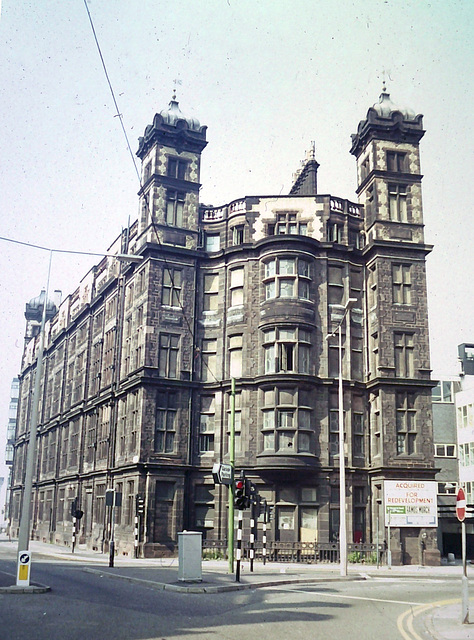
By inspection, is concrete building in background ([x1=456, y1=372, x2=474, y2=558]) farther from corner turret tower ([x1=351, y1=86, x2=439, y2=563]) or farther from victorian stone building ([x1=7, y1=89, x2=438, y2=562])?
victorian stone building ([x1=7, y1=89, x2=438, y2=562])

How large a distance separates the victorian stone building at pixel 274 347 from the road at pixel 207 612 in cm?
1673

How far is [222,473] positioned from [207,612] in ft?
39.3

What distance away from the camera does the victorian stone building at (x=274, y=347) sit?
138 feet

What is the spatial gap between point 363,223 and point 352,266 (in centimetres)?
323

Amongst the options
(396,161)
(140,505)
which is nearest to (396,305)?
(396,161)

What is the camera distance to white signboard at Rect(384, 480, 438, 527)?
1610 inches

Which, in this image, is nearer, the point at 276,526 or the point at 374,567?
the point at 374,567

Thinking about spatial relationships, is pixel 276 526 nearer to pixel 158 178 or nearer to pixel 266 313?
pixel 266 313

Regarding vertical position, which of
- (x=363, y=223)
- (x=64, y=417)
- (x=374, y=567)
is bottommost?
(x=374, y=567)

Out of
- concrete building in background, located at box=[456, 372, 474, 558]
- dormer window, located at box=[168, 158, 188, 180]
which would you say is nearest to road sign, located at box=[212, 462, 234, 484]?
dormer window, located at box=[168, 158, 188, 180]

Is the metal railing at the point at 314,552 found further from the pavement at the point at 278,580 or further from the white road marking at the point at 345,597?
the white road marking at the point at 345,597

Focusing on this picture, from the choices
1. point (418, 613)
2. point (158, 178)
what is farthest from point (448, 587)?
point (158, 178)

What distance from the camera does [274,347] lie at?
4328 centimetres

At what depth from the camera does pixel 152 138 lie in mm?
47875
